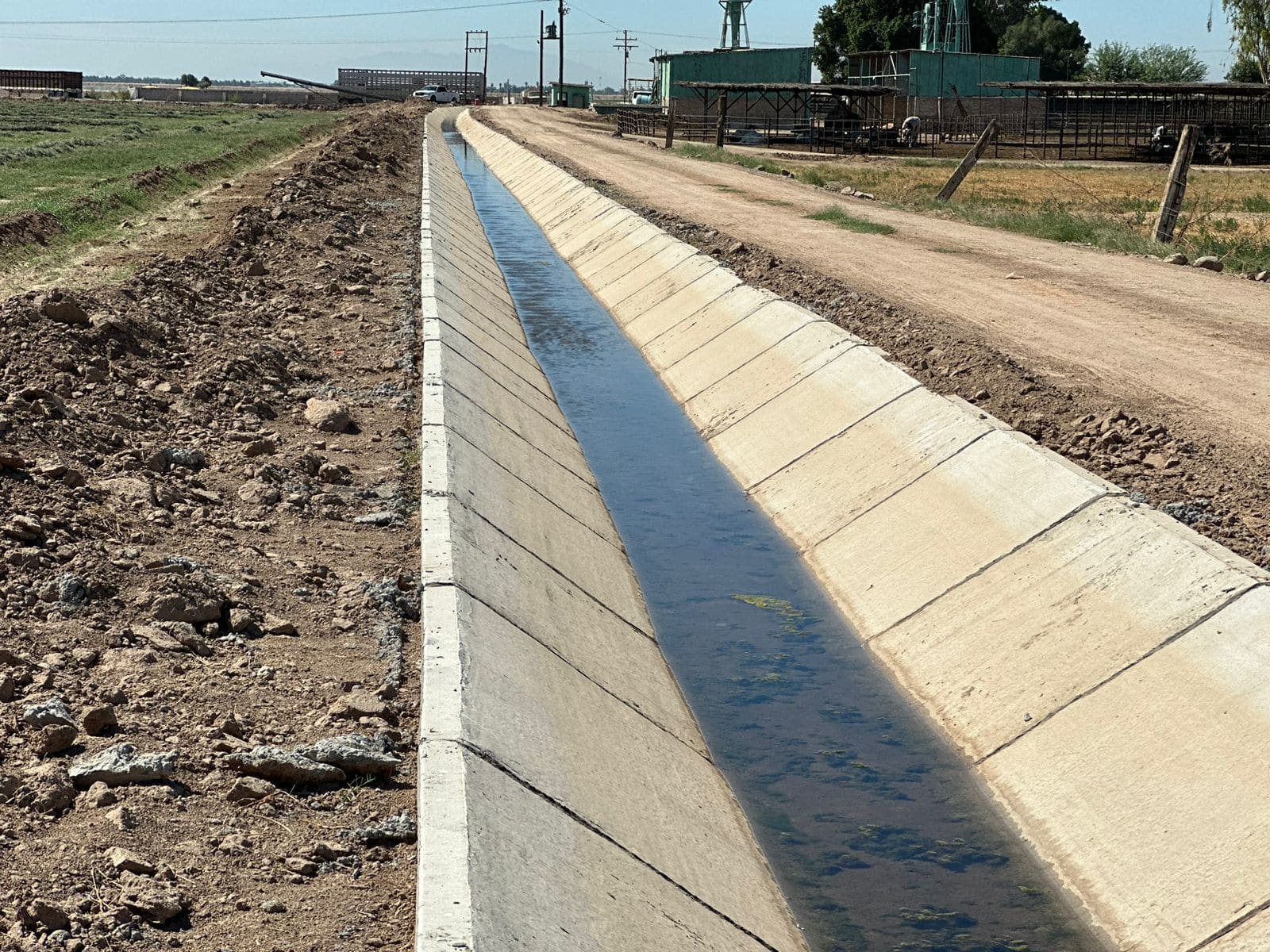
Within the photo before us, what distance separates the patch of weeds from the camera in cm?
2486

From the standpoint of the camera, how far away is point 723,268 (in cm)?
1934

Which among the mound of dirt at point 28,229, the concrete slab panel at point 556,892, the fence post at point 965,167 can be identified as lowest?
the concrete slab panel at point 556,892

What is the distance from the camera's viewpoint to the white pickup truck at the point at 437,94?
12131 cm

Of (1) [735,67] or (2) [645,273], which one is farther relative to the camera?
(1) [735,67]

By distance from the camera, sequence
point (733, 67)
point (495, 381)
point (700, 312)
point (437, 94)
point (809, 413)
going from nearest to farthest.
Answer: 1. point (809, 413)
2. point (495, 381)
3. point (700, 312)
4. point (733, 67)
5. point (437, 94)

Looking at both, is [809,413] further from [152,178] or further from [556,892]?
[152,178]

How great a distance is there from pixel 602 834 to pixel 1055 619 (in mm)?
3390

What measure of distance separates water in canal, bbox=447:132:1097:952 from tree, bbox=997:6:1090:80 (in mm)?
110001

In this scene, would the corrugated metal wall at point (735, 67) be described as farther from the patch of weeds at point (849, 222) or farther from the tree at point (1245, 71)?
the patch of weeds at point (849, 222)

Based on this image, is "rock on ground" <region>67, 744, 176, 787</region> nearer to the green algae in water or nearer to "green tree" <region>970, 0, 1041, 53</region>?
the green algae in water

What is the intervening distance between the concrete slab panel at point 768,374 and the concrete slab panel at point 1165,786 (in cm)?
694

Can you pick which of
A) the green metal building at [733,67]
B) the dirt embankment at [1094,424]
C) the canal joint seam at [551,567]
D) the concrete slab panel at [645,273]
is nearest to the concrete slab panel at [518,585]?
the canal joint seam at [551,567]

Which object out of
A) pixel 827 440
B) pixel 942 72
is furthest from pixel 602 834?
pixel 942 72

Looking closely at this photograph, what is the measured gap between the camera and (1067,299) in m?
16.9
